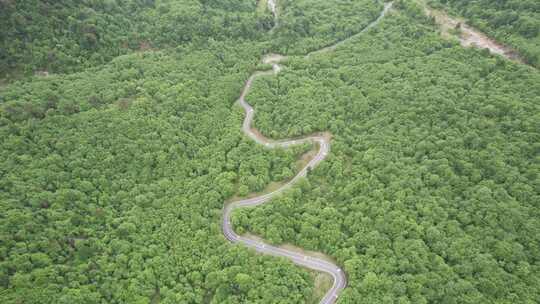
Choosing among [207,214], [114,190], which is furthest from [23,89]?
[207,214]

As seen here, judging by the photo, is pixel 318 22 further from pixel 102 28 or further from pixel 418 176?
pixel 418 176

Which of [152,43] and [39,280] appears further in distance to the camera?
[152,43]

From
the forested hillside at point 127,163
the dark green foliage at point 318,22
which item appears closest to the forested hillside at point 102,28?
the forested hillside at point 127,163

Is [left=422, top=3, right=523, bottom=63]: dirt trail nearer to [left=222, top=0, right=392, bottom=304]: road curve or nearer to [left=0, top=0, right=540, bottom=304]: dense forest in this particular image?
[left=0, top=0, right=540, bottom=304]: dense forest

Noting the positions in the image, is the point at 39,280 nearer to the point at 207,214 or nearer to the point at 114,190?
the point at 114,190

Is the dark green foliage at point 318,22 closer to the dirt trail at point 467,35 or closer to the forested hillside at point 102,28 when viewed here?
the forested hillside at point 102,28

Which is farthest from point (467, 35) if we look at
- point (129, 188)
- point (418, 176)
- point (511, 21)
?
point (129, 188)

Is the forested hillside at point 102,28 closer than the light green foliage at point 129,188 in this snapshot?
No
